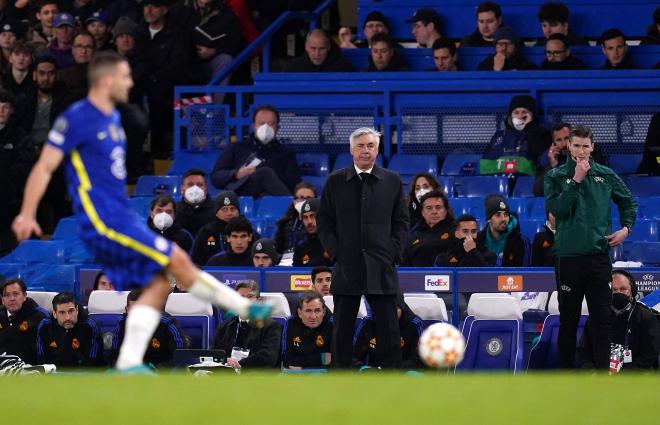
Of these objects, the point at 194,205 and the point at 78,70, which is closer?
the point at 194,205

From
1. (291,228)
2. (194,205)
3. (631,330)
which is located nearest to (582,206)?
(631,330)

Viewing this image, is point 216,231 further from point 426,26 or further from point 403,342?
point 426,26

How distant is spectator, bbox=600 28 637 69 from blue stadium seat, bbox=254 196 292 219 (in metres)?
3.99

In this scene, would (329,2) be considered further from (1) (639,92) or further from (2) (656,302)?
(2) (656,302)

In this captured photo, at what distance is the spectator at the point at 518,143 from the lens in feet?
49.9

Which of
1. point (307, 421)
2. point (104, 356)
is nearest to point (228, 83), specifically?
point (104, 356)

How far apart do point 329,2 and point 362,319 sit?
7.83 metres

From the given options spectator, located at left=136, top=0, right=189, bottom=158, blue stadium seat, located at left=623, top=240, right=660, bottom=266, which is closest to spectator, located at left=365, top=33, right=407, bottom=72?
spectator, located at left=136, top=0, right=189, bottom=158

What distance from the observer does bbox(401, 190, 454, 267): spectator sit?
1324cm

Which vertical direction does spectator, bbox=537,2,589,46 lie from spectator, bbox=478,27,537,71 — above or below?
above

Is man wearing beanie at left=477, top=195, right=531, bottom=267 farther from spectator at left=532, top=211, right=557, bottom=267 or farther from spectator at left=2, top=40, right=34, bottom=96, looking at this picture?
spectator at left=2, top=40, right=34, bottom=96

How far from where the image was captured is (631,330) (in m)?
11.3

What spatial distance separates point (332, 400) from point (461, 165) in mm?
9050

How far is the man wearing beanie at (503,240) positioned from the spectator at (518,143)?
1.94 m
